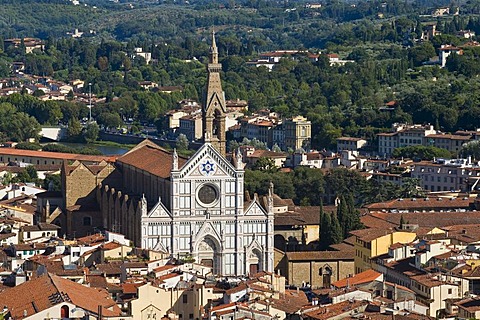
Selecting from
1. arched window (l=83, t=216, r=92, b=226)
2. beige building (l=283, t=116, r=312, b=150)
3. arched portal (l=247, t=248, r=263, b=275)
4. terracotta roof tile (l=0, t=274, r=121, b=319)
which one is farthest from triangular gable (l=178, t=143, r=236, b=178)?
beige building (l=283, t=116, r=312, b=150)

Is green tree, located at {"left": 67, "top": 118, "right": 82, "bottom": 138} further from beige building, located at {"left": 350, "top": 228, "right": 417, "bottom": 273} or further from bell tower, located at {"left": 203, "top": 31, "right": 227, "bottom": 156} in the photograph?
beige building, located at {"left": 350, "top": 228, "right": 417, "bottom": 273}

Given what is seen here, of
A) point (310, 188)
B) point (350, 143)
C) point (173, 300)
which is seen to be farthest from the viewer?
point (350, 143)

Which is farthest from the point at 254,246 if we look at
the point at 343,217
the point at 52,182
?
the point at 52,182

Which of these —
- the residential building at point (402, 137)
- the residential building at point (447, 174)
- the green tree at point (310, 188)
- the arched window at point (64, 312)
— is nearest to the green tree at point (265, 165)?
the green tree at point (310, 188)

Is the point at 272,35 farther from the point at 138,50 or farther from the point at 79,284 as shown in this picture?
the point at 79,284

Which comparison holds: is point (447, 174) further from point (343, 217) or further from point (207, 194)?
point (207, 194)
